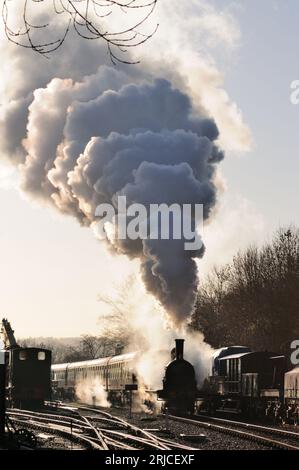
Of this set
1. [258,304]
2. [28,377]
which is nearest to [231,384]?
[28,377]

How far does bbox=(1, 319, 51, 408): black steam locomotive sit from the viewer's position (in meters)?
48.0

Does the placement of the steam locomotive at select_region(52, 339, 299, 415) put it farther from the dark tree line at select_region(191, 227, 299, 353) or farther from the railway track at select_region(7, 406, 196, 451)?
the dark tree line at select_region(191, 227, 299, 353)

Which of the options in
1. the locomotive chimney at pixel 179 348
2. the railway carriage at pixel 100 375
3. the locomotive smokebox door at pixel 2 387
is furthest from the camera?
→ the railway carriage at pixel 100 375

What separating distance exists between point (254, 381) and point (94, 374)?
23.7 metres

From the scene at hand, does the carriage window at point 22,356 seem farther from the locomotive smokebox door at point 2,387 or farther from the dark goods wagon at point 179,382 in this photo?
the locomotive smokebox door at point 2,387

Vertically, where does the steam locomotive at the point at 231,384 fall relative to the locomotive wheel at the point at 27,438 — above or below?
above

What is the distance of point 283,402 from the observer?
115 ft

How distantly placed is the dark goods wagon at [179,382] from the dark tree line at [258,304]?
27.5m

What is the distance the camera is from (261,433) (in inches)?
1113

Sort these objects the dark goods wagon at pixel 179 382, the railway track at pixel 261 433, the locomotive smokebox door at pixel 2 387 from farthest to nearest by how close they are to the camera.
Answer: the dark goods wagon at pixel 179 382, the railway track at pixel 261 433, the locomotive smokebox door at pixel 2 387

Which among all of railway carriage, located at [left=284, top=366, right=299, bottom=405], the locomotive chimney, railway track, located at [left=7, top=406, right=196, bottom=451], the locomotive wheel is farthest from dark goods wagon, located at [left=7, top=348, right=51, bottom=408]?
the locomotive wheel

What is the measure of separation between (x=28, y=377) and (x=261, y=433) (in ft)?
73.5

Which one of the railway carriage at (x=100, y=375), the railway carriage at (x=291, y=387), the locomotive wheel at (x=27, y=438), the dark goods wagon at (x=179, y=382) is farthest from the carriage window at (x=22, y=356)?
the locomotive wheel at (x=27, y=438)

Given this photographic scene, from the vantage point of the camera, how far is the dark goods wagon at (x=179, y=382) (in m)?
36.8
